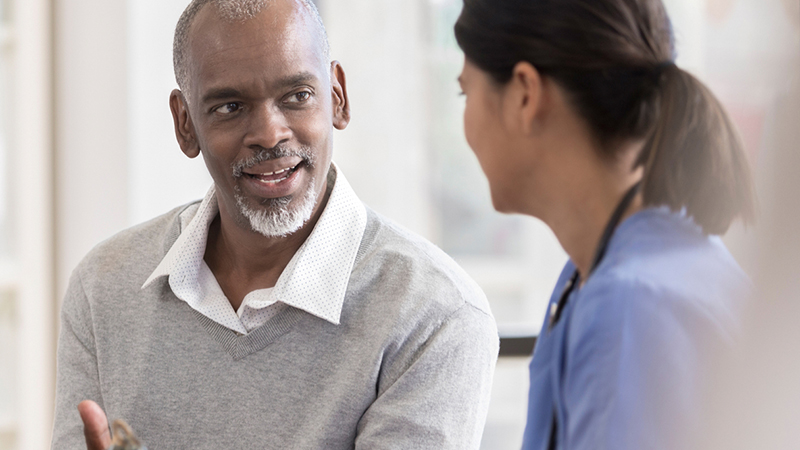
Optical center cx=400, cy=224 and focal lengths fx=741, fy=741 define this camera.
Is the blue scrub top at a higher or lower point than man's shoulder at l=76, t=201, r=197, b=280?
higher

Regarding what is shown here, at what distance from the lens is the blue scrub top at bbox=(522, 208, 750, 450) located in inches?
20.8

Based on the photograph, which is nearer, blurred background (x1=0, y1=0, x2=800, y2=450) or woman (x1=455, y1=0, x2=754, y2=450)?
woman (x1=455, y1=0, x2=754, y2=450)

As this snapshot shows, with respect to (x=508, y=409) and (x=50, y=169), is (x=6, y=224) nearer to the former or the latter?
(x=50, y=169)

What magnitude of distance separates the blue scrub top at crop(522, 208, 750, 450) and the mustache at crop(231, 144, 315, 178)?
66cm

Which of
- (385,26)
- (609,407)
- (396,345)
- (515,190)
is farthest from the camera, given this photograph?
(385,26)

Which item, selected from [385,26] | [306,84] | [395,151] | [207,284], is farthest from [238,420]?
[385,26]

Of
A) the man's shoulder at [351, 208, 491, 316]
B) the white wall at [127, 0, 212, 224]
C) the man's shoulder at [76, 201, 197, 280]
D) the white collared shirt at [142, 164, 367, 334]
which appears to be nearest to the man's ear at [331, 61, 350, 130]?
the white collared shirt at [142, 164, 367, 334]

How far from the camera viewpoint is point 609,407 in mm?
554

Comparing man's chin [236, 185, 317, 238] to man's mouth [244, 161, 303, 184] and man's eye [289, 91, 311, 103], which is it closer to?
man's mouth [244, 161, 303, 184]

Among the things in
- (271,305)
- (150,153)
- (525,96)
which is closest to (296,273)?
(271,305)

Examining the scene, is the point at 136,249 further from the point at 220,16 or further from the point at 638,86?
the point at 638,86

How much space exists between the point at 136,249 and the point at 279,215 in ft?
1.07

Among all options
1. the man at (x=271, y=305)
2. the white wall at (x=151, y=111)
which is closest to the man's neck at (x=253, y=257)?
the man at (x=271, y=305)

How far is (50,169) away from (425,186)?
120 cm
